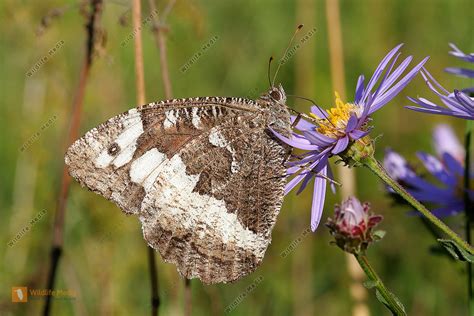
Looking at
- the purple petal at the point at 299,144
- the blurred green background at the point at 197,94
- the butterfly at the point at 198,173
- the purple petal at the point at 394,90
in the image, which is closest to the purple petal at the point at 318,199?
the purple petal at the point at 299,144

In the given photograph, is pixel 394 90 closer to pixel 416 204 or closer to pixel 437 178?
pixel 416 204

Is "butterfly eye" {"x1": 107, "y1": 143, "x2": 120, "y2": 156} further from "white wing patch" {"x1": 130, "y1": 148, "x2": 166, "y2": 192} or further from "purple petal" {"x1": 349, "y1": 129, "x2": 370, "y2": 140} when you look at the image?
"purple petal" {"x1": 349, "y1": 129, "x2": 370, "y2": 140}

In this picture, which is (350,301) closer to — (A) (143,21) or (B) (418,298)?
(B) (418,298)

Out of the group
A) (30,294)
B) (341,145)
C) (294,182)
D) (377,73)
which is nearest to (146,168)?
(294,182)

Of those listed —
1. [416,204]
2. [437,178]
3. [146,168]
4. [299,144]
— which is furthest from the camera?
[437,178]

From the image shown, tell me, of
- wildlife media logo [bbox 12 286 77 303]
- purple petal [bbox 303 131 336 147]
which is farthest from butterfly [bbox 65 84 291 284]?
wildlife media logo [bbox 12 286 77 303]

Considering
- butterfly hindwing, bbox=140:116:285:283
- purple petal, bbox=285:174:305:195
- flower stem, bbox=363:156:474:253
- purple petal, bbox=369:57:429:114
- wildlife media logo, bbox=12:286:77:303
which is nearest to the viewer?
flower stem, bbox=363:156:474:253

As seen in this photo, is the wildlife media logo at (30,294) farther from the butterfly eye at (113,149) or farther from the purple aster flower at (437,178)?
the purple aster flower at (437,178)
